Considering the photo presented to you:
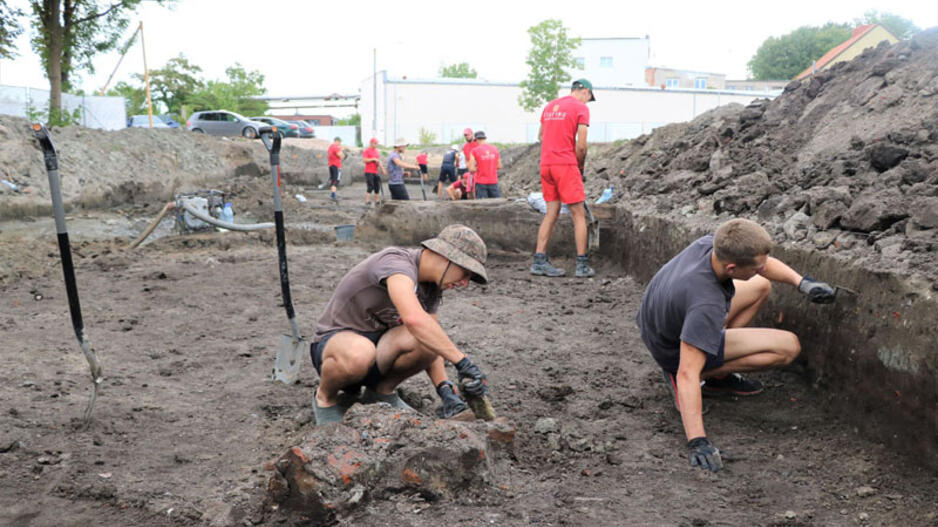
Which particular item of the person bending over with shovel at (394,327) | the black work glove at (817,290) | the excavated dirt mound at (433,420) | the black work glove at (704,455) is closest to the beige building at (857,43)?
the excavated dirt mound at (433,420)

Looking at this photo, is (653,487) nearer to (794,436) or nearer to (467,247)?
(794,436)

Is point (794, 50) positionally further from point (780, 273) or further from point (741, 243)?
point (741, 243)

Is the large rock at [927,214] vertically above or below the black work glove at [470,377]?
above

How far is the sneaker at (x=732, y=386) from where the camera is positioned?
11.9ft

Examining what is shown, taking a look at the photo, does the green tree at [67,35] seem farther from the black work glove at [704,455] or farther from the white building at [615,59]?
the white building at [615,59]

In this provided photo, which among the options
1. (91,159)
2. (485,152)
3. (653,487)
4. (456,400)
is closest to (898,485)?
(653,487)

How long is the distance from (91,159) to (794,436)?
14.3 m

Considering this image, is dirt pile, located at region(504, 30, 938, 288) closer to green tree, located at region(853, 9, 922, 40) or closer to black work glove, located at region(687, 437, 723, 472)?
black work glove, located at region(687, 437, 723, 472)

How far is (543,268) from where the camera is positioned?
23.1ft

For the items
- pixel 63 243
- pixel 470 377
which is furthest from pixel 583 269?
pixel 63 243

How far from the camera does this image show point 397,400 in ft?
11.6

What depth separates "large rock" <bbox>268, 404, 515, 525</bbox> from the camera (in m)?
2.48

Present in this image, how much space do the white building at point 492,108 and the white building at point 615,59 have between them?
18.3m

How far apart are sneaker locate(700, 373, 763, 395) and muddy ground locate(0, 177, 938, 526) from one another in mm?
73
